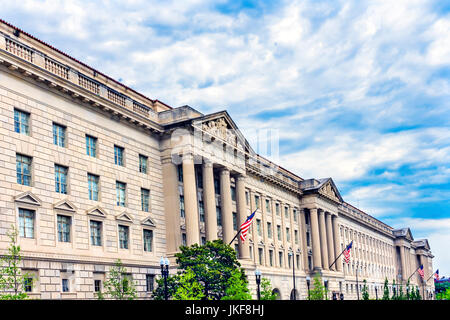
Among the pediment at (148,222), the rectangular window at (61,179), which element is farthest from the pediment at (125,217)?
the rectangular window at (61,179)

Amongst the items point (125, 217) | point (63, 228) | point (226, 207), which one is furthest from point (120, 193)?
point (226, 207)

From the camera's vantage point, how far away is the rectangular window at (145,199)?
49.6 m

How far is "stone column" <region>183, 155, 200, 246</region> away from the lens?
5075 centimetres

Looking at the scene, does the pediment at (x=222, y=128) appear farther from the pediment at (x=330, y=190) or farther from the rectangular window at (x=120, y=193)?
the pediment at (x=330, y=190)

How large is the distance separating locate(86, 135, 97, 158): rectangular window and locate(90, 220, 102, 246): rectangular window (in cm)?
517

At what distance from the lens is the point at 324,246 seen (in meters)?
87.9

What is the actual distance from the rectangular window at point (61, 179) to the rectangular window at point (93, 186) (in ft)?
9.01

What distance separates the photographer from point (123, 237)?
152ft

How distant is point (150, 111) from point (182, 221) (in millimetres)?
10331

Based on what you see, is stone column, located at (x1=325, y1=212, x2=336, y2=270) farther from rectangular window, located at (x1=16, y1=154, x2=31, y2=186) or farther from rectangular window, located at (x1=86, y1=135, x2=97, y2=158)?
rectangular window, located at (x1=16, y1=154, x2=31, y2=186)
